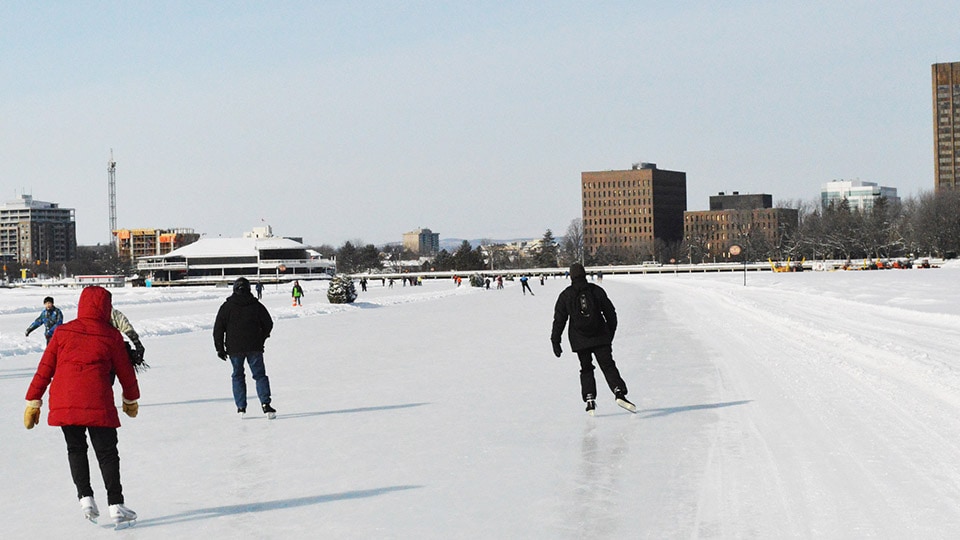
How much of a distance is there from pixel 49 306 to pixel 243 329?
7.13 meters

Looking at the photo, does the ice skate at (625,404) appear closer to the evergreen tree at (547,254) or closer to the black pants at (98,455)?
the black pants at (98,455)

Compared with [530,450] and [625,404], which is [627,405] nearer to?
[625,404]

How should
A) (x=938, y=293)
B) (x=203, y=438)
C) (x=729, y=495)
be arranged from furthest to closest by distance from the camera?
1. (x=938, y=293)
2. (x=203, y=438)
3. (x=729, y=495)

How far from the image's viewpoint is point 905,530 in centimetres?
576

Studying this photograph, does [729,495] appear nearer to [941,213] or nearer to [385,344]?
[385,344]

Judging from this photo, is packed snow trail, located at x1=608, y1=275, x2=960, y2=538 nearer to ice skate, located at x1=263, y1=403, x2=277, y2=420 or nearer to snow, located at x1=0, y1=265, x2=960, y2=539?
snow, located at x1=0, y1=265, x2=960, y2=539

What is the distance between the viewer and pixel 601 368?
1031cm

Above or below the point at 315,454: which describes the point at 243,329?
above

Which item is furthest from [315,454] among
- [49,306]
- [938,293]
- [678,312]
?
[938,293]

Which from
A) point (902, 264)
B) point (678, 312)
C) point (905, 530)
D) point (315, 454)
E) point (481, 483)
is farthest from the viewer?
point (902, 264)

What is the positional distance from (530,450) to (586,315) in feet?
6.18

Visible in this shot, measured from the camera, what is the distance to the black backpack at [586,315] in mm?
10008

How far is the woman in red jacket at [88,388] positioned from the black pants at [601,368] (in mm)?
5241

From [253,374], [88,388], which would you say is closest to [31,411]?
[88,388]
